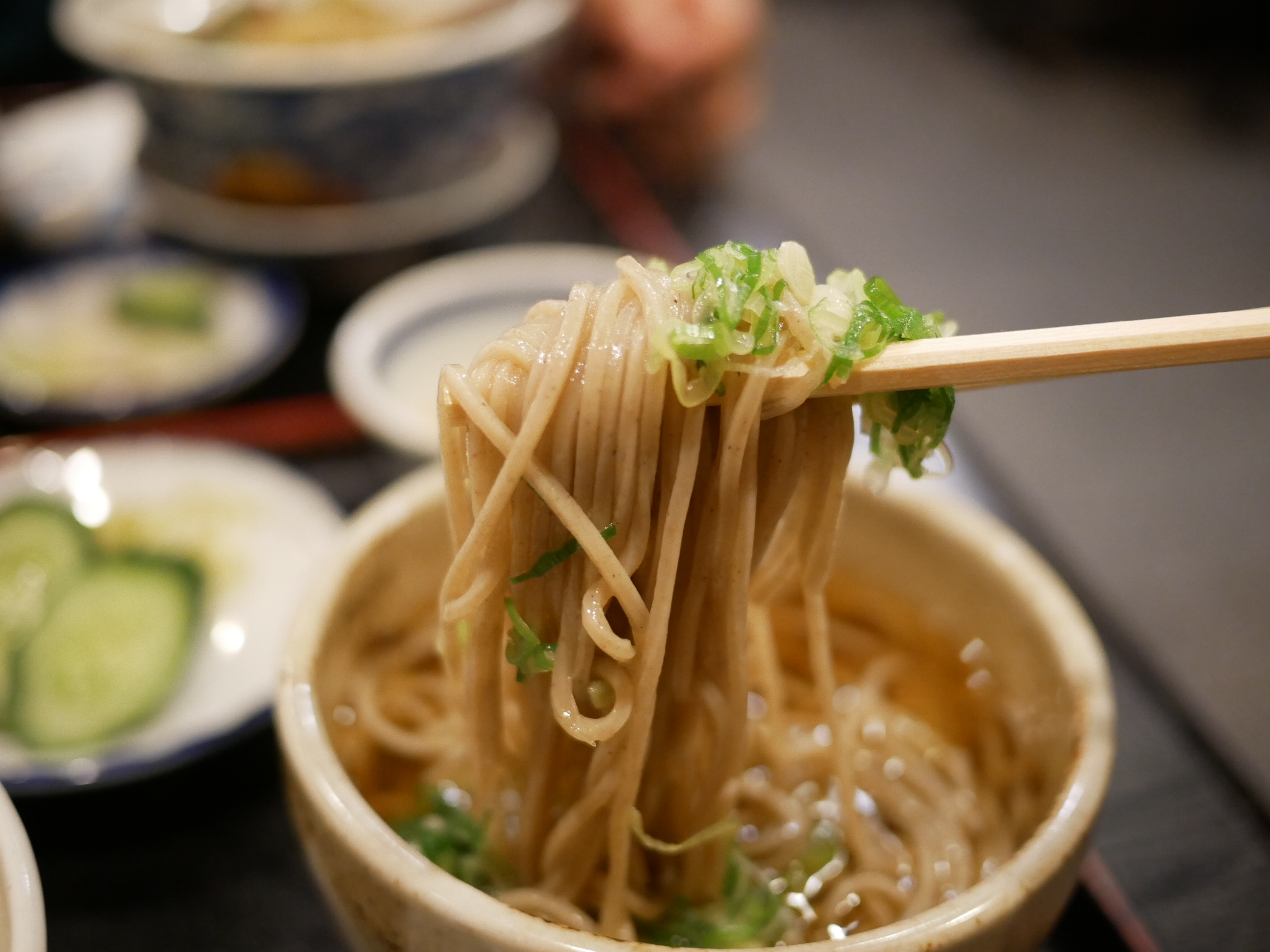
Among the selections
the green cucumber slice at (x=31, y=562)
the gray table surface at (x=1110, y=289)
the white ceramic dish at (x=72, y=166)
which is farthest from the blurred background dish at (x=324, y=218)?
the green cucumber slice at (x=31, y=562)

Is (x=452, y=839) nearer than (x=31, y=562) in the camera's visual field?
Yes

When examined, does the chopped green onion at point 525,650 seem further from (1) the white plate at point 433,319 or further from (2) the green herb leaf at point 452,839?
(1) the white plate at point 433,319

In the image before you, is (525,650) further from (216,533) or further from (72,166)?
(72,166)

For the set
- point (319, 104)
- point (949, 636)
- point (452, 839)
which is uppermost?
point (319, 104)

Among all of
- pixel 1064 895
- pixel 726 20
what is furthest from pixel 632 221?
pixel 1064 895

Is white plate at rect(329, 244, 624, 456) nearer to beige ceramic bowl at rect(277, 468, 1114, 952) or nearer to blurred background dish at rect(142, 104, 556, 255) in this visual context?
blurred background dish at rect(142, 104, 556, 255)

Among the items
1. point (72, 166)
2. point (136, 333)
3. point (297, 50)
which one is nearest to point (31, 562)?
point (136, 333)

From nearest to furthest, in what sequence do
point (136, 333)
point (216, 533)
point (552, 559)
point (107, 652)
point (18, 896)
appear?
point (18, 896) → point (552, 559) → point (107, 652) → point (216, 533) → point (136, 333)
